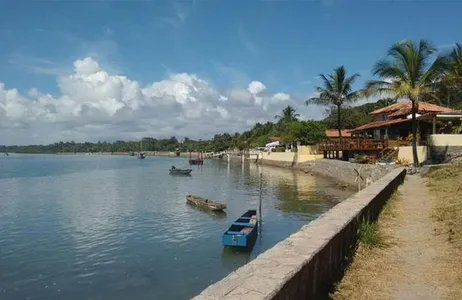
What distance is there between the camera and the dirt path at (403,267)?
594cm

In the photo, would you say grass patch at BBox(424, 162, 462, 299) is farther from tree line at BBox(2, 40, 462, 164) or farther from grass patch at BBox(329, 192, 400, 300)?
tree line at BBox(2, 40, 462, 164)

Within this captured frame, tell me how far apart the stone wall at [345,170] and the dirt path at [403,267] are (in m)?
22.4

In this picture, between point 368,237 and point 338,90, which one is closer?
point 368,237

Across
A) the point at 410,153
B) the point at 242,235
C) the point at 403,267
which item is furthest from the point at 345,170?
the point at 403,267

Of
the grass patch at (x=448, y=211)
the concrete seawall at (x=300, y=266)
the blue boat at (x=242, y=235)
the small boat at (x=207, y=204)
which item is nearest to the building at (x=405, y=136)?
the grass patch at (x=448, y=211)

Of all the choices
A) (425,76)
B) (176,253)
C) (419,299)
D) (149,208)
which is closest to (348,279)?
(419,299)

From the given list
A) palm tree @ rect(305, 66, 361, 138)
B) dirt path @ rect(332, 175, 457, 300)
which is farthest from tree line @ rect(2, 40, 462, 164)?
dirt path @ rect(332, 175, 457, 300)

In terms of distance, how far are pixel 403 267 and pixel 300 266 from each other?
315cm

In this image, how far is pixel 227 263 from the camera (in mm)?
16719

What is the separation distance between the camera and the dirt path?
5.94 metres

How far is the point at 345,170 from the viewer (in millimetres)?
42406

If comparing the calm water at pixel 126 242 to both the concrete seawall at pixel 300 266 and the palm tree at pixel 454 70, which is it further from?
the palm tree at pixel 454 70

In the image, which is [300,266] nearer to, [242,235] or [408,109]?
[242,235]

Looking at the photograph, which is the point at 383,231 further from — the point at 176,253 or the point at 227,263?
the point at 176,253
